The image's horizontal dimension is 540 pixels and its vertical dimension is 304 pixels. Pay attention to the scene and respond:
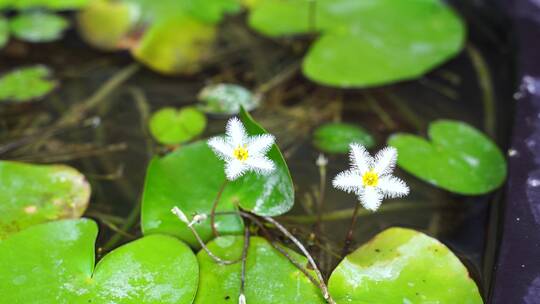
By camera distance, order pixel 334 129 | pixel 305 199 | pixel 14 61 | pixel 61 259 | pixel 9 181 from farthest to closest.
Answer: pixel 14 61 < pixel 334 129 < pixel 305 199 < pixel 9 181 < pixel 61 259

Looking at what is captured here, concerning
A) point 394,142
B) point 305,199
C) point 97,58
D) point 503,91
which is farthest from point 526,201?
point 97,58

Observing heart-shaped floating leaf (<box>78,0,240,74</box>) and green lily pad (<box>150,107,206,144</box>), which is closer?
green lily pad (<box>150,107,206,144</box>)

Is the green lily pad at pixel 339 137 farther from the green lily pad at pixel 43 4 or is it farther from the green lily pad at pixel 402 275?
the green lily pad at pixel 43 4

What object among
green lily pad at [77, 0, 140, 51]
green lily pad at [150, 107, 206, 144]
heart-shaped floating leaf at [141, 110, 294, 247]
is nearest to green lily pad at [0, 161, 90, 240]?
heart-shaped floating leaf at [141, 110, 294, 247]

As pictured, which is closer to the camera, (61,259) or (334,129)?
(61,259)

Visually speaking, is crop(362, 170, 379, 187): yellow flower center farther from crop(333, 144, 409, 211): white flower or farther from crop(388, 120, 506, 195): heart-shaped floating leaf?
crop(388, 120, 506, 195): heart-shaped floating leaf

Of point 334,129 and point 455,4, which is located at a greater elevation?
point 455,4

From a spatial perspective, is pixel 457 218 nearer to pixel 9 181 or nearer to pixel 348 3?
pixel 348 3
